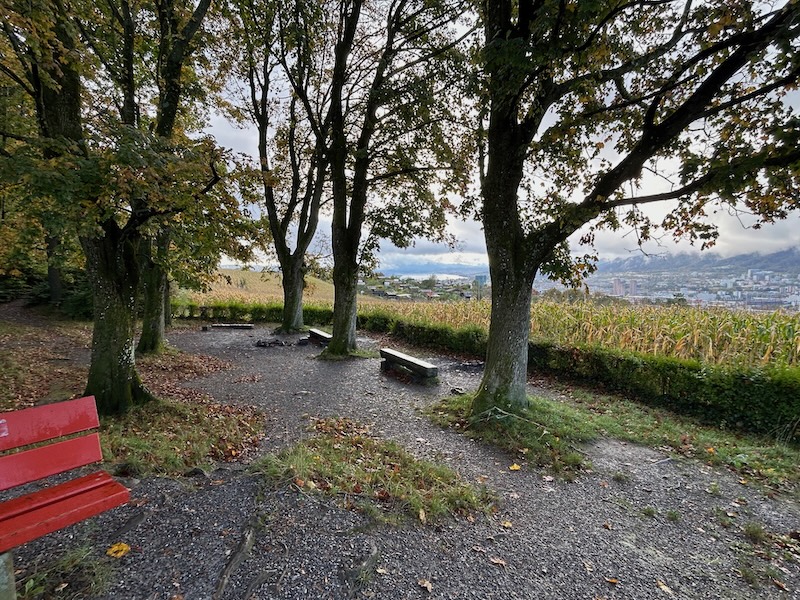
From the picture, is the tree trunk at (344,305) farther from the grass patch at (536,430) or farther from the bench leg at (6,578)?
the bench leg at (6,578)

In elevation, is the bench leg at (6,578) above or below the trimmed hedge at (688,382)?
above

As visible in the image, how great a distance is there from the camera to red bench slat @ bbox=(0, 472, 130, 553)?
2.11 m

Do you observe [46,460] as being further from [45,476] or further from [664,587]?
[664,587]

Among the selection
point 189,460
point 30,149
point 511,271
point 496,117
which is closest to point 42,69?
point 30,149

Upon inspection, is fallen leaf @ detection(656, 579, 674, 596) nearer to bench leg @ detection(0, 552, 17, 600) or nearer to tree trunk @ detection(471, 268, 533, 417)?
tree trunk @ detection(471, 268, 533, 417)

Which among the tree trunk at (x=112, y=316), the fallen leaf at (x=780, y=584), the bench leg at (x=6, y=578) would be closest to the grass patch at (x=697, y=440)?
the fallen leaf at (x=780, y=584)

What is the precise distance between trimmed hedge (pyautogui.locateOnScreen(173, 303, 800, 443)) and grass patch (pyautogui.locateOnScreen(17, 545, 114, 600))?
862 centimetres

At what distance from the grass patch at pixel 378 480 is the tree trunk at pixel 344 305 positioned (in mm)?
6244

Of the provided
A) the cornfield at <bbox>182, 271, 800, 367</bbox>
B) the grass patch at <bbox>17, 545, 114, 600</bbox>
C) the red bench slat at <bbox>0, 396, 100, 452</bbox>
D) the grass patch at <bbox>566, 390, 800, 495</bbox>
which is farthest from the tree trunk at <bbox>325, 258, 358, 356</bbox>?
the grass patch at <bbox>17, 545, 114, 600</bbox>

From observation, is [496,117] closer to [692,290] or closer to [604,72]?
[604,72]

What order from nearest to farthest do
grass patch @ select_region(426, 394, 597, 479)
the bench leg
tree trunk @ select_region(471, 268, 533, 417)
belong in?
1. the bench leg
2. grass patch @ select_region(426, 394, 597, 479)
3. tree trunk @ select_region(471, 268, 533, 417)

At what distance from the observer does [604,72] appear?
186 inches

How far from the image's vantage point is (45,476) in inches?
99.6

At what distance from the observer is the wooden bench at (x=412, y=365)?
8406mm
